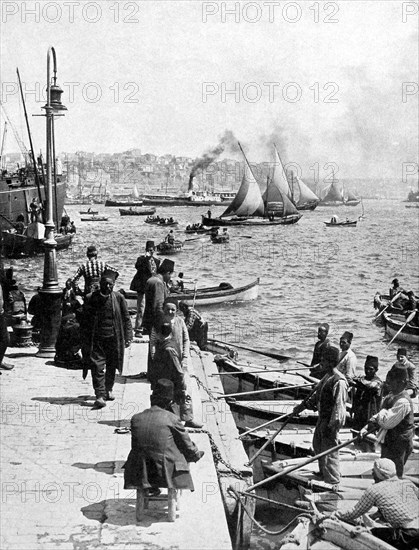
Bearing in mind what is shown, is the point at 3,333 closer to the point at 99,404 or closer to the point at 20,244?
the point at 99,404

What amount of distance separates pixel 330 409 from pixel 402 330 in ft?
58.0

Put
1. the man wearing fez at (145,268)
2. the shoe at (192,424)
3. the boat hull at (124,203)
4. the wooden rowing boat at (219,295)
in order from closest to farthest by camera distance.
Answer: the shoe at (192,424)
the man wearing fez at (145,268)
the wooden rowing boat at (219,295)
the boat hull at (124,203)

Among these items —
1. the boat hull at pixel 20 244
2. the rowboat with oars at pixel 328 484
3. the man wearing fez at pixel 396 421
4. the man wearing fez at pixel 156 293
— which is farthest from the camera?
the boat hull at pixel 20 244

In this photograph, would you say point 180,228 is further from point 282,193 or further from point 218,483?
point 218,483

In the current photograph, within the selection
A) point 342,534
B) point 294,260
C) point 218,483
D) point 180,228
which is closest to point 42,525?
point 218,483

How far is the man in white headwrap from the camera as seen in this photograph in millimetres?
5281

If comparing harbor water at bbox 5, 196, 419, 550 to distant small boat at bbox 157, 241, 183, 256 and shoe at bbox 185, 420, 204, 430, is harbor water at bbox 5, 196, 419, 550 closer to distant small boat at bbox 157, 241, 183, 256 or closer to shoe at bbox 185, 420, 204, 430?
distant small boat at bbox 157, 241, 183, 256

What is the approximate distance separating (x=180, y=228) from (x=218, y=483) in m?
79.1

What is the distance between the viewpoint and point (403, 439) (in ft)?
24.4

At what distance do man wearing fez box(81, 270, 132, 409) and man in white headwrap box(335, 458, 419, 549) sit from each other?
4.11 meters

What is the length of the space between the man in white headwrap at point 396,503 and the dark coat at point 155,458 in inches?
56.9

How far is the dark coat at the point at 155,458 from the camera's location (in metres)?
5.63

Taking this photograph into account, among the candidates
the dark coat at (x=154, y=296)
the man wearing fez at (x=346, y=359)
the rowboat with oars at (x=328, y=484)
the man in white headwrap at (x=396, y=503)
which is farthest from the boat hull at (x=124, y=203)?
the man in white headwrap at (x=396, y=503)

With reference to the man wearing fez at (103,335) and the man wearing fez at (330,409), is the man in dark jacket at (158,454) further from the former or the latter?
the man wearing fez at (103,335)
